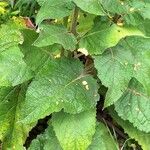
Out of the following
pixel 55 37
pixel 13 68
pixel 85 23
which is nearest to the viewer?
pixel 55 37

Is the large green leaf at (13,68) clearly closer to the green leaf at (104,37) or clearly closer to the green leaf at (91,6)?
the green leaf at (104,37)

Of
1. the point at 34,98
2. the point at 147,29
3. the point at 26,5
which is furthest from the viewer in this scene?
the point at 26,5

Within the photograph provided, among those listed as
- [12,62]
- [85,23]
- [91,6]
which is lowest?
[85,23]

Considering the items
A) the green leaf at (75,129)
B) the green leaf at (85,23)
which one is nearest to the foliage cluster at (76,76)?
the green leaf at (75,129)

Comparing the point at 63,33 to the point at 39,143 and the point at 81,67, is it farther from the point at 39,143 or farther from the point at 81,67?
the point at 39,143

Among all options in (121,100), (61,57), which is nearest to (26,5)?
(61,57)

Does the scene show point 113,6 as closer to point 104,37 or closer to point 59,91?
point 104,37

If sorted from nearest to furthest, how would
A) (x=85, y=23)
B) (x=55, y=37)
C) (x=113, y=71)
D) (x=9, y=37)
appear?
(x=55, y=37)
(x=113, y=71)
(x=9, y=37)
(x=85, y=23)

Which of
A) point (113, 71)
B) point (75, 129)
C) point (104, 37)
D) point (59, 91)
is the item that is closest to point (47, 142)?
point (75, 129)

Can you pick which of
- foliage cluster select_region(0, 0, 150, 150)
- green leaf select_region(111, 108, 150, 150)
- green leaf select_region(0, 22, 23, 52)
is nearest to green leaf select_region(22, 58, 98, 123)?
foliage cluster select_region(0, 0, 150, 150)
